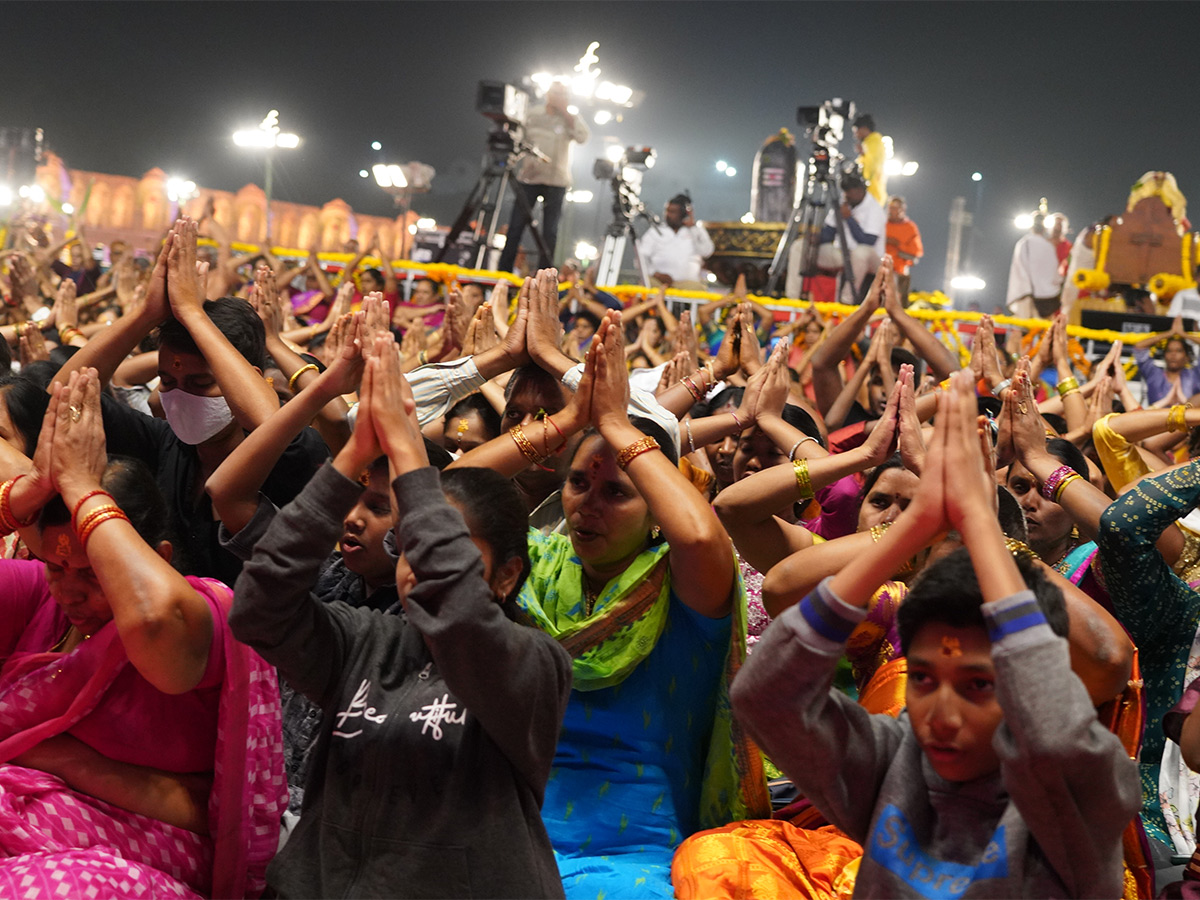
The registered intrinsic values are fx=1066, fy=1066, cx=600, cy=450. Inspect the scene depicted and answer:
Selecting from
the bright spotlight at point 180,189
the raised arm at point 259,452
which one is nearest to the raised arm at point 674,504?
the raised arm at point 259,452

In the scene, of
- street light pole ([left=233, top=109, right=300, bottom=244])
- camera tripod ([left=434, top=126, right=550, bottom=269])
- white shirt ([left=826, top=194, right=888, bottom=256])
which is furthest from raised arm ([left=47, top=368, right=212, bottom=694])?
white shirt ([left=826, top=194, right=888, bottom=256])

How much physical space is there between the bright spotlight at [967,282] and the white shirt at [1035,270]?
49.5ft

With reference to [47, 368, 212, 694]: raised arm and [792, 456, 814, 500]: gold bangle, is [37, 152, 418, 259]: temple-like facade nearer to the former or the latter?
[792, 456, 814, 500]: gold bangle

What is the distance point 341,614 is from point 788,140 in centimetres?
1151

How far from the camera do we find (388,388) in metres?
1.48

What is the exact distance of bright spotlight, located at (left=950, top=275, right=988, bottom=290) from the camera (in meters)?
25.4

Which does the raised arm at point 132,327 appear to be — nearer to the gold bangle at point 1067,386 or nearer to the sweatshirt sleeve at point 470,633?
the sweatshirt sleeve at point 470,633

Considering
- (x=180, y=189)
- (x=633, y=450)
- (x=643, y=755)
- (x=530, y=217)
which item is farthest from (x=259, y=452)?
(x=180, y=189)

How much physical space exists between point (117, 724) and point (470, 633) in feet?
2.56

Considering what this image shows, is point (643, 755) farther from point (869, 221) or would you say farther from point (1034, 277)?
point (1034, 277)

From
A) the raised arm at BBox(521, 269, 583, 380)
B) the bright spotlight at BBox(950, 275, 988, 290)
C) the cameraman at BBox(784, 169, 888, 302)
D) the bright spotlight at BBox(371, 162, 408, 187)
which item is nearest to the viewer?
the raised arm at BBox(521, 269, 583, 380)

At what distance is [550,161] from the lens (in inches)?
352

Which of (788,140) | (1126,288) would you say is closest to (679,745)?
(1126,288)

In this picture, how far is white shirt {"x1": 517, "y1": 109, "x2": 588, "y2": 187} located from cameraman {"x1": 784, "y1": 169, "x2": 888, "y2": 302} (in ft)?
7.27
